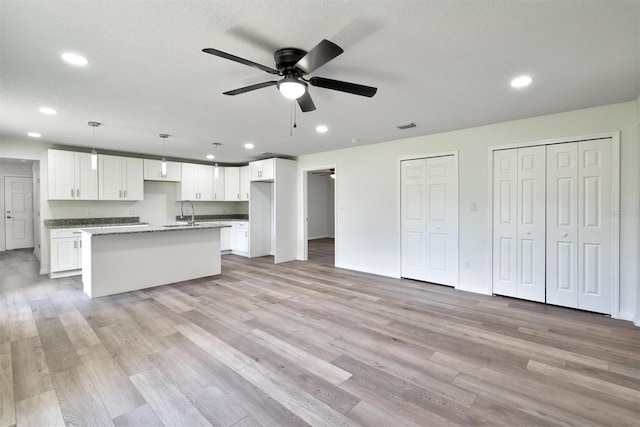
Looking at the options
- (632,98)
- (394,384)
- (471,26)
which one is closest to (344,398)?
(394,384)

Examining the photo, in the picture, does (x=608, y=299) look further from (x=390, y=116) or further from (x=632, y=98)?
(x=390, y=116)

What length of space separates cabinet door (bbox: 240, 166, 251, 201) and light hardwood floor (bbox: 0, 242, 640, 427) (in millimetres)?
3730

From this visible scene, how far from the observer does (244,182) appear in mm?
7512

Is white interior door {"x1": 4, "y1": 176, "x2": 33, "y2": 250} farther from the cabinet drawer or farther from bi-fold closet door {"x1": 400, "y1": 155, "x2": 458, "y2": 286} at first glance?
bi-fold closet door {"x1": 400, "y1": 155, "x2": 458, "y2": 286}

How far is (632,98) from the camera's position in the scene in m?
3.10

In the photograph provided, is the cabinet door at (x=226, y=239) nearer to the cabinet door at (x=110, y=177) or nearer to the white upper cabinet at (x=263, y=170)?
the white upper cabinet at (x=263, y=170)

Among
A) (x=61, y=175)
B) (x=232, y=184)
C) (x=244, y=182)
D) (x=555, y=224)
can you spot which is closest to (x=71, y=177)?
(x=61, y=175)

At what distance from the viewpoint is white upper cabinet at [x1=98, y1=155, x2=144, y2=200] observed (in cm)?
567

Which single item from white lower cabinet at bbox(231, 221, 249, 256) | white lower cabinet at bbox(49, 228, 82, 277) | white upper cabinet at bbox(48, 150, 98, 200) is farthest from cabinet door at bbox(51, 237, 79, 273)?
white lower cabinet at bbox(231, 221, 249, 256)

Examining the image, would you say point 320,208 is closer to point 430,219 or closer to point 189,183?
point 189,183

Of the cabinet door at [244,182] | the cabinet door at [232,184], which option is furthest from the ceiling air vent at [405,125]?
the cabinet door at [232,184]

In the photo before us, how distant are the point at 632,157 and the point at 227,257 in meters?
7.39

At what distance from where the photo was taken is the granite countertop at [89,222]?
210 inches

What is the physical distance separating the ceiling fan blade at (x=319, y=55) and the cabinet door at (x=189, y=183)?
5886 millimetres
